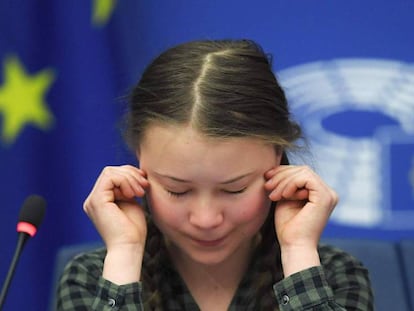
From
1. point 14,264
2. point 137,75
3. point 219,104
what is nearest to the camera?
point 14,264

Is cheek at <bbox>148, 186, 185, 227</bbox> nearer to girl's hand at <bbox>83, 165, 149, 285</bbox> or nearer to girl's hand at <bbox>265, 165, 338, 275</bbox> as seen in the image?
girl's hand at <bbox>83, 165, 149, 285</bbox>

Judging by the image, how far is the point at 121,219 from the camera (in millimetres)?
1146

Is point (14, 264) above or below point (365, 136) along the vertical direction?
below

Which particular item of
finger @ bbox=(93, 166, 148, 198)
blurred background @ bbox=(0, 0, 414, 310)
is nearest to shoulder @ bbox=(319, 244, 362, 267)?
finger @ bbox=(93, 166, 148, 198)

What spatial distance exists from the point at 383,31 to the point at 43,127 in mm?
1032

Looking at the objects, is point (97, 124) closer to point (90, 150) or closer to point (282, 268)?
point (90, 150)

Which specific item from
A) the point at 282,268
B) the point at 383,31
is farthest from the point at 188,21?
the point at 282,268

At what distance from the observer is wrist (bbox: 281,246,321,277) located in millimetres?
1104

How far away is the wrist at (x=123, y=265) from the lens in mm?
1114

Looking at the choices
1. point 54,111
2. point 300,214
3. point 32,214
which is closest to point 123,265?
point 32,214

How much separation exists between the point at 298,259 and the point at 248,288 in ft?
0.51

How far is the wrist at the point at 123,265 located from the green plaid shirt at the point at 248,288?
0.01m

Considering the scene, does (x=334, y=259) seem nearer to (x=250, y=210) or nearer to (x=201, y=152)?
(x=250, y=210)

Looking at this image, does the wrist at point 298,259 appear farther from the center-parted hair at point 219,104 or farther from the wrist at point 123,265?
the wrist at point 123,265
